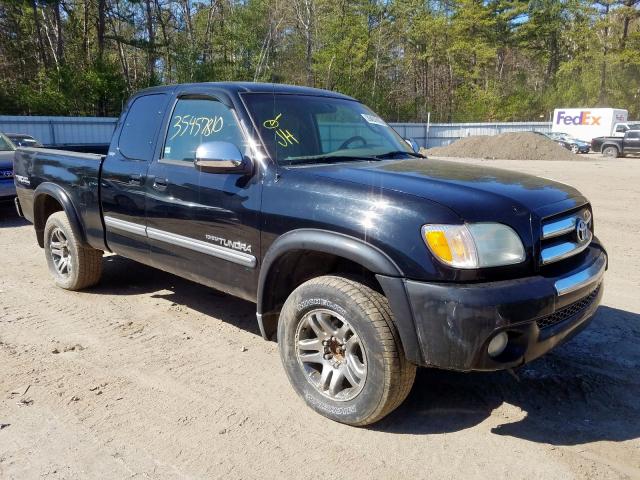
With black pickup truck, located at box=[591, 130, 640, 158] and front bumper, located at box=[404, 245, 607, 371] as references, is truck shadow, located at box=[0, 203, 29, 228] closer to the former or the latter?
front bumper, located at box=[404, 245, 607, 371]

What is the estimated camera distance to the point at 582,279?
10.0ft

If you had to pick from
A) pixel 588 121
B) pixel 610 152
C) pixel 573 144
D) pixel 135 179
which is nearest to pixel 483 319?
pixel 135 179

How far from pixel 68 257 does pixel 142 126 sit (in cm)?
179

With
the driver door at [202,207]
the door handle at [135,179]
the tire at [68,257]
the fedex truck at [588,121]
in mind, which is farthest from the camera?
the fedex truck at [588,121]

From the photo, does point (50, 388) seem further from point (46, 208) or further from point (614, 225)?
point (614, 225)

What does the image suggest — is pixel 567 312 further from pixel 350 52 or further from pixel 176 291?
pixel 350 52

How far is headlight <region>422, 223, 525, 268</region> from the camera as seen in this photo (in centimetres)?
269

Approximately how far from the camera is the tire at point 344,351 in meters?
2.90

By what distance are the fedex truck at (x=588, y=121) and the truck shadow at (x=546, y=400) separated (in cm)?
3795

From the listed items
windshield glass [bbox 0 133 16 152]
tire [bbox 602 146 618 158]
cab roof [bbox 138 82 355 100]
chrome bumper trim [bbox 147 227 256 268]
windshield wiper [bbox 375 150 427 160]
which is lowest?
tire [bbox 602 146 618 158]

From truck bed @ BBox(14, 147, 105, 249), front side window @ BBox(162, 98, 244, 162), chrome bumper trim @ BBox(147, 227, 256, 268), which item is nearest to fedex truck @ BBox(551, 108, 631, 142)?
truck bed @ BBox(14, 147, 105, 249)

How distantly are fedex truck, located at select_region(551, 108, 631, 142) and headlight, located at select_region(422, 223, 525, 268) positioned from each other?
3927cm

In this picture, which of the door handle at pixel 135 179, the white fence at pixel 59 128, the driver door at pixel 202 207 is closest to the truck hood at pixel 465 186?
the driver door at pixel 202 207

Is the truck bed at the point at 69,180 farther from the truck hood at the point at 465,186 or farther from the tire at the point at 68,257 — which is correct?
the truck hood at the point at 465,186
